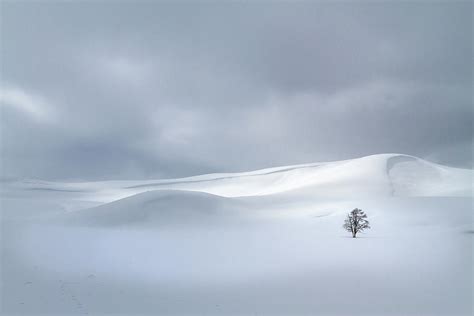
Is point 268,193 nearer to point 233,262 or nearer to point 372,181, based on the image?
point 372,181

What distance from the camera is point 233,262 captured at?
16.3 meters

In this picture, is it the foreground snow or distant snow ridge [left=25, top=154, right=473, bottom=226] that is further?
distant snow ridge [left=25, top=154, right=473, bottom=226]

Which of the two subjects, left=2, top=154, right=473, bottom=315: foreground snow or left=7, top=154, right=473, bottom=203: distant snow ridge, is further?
left=7, top=154, right=473, bottom=203: distant snow ridge

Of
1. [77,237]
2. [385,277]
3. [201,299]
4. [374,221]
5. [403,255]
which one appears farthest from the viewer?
[374,221]

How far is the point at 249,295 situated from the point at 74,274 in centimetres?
708

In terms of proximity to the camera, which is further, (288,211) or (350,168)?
(350,168)

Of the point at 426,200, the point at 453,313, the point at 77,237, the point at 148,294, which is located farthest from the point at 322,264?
the point at 426,200

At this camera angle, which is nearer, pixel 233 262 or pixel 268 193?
pixel 233 262

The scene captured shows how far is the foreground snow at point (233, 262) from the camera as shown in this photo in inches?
436

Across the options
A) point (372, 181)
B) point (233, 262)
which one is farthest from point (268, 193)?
point (233, 262)

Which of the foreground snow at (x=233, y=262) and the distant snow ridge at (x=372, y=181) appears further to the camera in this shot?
the distant snow ridge at (x=372, y=181)

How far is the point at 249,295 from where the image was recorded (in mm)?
11836

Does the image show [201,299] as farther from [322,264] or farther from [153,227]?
[153,227]

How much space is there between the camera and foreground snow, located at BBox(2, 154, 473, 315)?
11.1 meters
